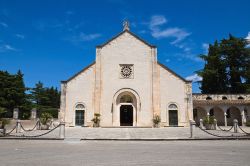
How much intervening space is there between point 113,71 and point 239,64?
2838 centimetres

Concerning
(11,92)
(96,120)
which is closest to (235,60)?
(96,120)

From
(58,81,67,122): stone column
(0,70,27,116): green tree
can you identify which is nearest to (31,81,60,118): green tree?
(0,70,27,116): green tree

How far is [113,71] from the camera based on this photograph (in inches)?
1253

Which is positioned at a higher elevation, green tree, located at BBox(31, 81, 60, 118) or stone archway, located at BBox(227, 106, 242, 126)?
green tree, located at BBox(31, 81, 60, 118)

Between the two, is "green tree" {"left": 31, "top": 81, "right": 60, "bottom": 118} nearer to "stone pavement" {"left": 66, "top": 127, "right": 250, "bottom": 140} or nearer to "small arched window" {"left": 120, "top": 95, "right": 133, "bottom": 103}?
"small arched window" {"left": 120, "top": 95, "right": 133, "bottom": 103}

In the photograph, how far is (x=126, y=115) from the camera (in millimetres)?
32406

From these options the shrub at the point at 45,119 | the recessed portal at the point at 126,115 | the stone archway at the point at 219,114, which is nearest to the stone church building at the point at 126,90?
the recessed portal at the point at 126,115

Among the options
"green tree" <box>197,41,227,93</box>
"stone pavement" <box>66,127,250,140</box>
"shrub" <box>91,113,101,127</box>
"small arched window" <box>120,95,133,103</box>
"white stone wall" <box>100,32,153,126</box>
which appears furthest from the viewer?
"green tree" <box>197,41,227,93</box>

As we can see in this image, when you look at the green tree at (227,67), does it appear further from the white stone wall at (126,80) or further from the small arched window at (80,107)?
the small arched window at (80,107)

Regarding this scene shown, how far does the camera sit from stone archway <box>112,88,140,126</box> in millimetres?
31016

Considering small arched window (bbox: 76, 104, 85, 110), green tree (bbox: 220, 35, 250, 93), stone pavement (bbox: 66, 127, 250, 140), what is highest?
green tree (bbox: 220, 35, 250, 93)

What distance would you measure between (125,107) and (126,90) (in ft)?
7.61

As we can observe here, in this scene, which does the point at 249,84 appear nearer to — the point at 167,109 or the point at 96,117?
the point at 167,109

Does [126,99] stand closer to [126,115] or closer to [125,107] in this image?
[125,107]
